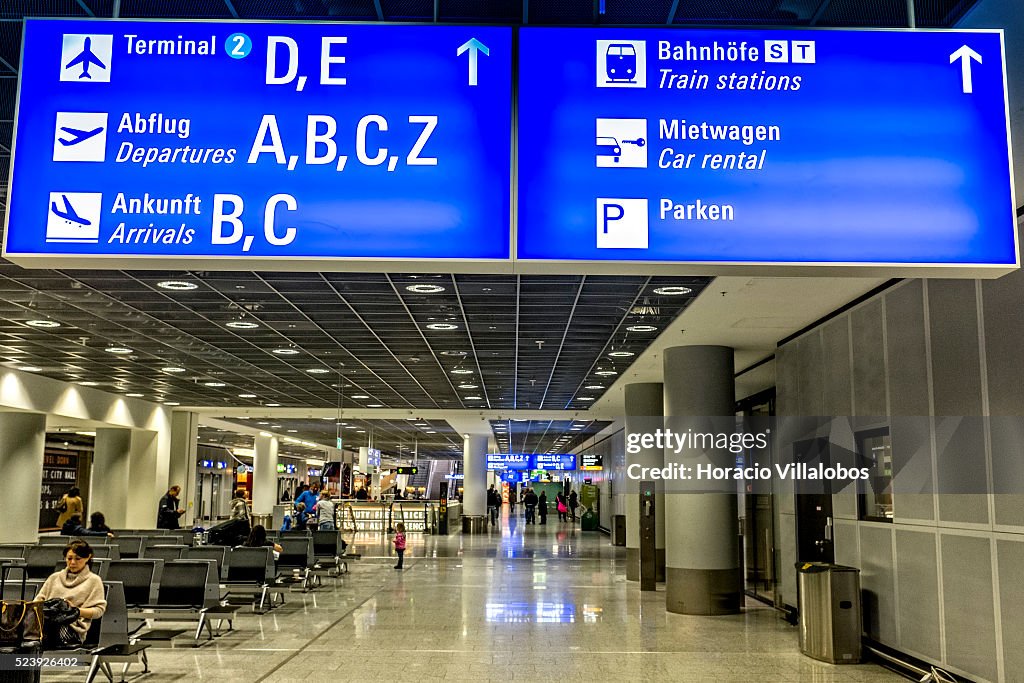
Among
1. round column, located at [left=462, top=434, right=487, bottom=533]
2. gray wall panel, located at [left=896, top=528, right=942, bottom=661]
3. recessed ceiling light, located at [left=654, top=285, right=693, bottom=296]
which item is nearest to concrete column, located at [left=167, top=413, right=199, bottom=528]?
round column, located at [left=462, top=434, right=487, bottom=533]

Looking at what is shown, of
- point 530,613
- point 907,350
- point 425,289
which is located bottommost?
point 530,613

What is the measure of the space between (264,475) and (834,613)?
37.7 meters

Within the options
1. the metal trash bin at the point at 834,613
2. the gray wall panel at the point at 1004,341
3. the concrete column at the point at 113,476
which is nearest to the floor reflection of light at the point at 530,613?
the metal trash bin at the point at 834,613

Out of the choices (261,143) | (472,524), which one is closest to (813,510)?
(261,143)

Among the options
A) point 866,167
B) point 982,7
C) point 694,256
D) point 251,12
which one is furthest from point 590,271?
point 982,7

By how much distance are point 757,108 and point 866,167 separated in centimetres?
50

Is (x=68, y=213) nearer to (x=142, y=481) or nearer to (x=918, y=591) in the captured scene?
(x=918, y=591)

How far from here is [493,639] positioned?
1110 centimetres

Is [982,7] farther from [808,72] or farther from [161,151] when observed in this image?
[161,151]

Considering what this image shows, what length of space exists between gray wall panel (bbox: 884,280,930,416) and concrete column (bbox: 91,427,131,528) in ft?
82.2

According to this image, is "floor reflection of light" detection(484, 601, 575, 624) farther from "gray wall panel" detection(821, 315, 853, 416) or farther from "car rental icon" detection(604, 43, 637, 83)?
"car rental icon" detection(604, 43, 637, 83)

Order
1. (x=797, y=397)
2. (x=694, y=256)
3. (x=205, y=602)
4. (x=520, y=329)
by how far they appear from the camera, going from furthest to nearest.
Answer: (x=520, y=329) → (x=797, y=397) → (x=205, y=602) → (x=694, y=256)

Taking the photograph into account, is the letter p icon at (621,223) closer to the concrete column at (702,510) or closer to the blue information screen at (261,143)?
the blue information screen at (261,143)

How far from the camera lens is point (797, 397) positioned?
13.0 meters
